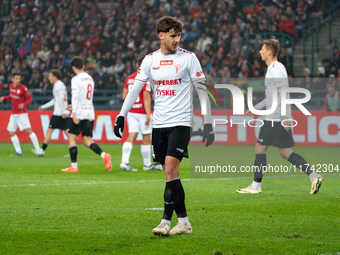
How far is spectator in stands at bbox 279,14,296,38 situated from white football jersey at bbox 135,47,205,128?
57.0 feet

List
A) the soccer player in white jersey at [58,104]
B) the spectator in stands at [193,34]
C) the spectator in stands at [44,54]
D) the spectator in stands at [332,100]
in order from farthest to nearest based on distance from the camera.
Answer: the spectator in stands at [44,54]
the spectator in stands at [193,34]
the soccer player in white jersey at [58,104]
the spectator in stands at [332,100]

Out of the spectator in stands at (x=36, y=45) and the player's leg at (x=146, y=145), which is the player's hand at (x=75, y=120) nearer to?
the player's leg at (x=146, y=145)

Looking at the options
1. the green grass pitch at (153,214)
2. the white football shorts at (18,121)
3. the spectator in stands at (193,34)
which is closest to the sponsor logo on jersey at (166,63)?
the green grass pitch at (153,214)

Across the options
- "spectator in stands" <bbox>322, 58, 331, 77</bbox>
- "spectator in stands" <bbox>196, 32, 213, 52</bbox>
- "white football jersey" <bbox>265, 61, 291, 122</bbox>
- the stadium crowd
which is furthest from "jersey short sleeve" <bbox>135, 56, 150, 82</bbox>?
"spectator in stands" <bbox>196, 32, 213, 52</bbox>

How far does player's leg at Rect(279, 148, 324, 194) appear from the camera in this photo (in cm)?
727

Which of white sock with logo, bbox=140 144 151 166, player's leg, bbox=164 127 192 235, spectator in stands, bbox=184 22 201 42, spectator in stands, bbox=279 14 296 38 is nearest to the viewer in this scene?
player's leg, bbox=164 127 192 235

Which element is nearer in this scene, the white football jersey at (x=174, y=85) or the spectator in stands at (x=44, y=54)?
the white football jersey at (x=174, y=85)

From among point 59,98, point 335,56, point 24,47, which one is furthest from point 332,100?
point 24,47

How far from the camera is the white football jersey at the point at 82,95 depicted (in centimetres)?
997

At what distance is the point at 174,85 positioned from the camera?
4750 mm

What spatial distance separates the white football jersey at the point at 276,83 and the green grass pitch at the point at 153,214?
107cm

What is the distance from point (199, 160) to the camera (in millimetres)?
8031

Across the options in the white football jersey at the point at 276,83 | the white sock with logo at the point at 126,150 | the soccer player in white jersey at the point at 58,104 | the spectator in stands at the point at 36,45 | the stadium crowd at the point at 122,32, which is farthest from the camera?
the spectator in stands at the point at 36,45

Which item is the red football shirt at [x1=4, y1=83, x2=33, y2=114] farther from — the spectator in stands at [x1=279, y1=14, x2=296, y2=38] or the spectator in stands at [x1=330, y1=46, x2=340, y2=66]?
the spectator in stands at [x1=279, y1=14, x2=296, y2=38]
